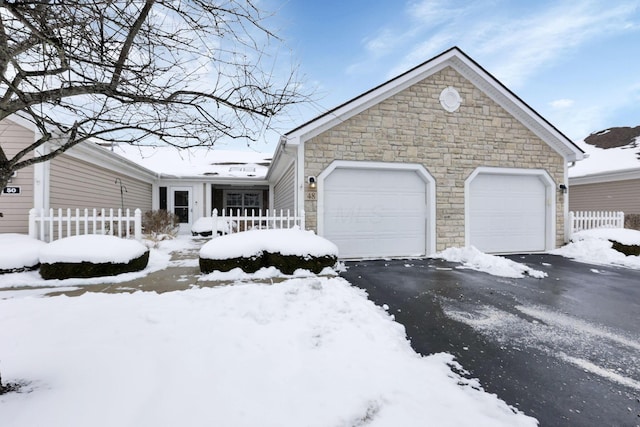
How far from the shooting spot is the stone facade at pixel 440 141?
Answer: 24.9ft

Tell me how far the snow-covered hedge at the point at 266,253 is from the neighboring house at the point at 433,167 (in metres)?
1.91

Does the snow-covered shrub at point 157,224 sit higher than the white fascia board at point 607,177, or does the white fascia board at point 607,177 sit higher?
the white fascia board at point 607,177

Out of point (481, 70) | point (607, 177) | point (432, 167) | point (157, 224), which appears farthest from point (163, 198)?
point (607, 177)

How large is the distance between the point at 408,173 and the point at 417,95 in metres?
2.23

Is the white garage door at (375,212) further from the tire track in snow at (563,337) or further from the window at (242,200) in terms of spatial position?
the window at (242,200)

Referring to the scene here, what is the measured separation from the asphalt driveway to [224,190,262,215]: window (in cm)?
1070

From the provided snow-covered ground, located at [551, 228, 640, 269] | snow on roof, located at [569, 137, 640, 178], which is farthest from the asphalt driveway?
snow on roof, located at [569, 137, 640, 178]

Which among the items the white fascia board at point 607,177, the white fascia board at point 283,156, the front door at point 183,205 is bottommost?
the front door at point 183,205

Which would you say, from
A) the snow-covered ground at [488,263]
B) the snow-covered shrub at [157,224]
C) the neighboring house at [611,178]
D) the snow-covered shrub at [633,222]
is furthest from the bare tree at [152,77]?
the neighboring house at [611,178]

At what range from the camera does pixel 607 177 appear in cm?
1242

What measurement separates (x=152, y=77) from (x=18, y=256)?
524 cm

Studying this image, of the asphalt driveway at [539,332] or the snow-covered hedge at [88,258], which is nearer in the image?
the asphalt driveway at [539,332]

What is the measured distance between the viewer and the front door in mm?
13602

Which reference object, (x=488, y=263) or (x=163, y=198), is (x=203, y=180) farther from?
(x=488, y=263)
